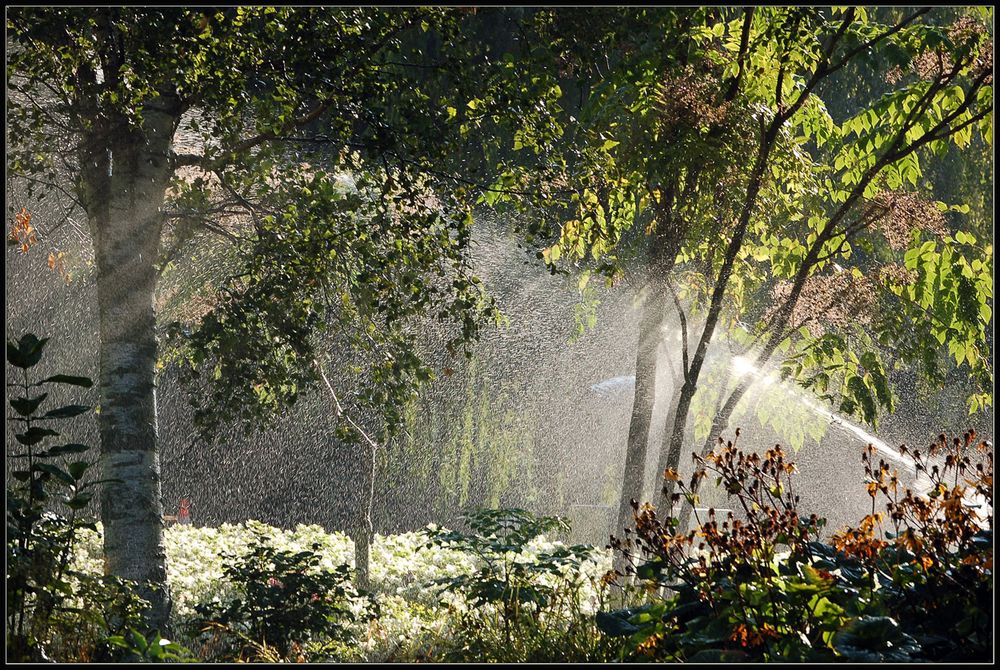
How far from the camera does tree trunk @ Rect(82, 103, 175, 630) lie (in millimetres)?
4082

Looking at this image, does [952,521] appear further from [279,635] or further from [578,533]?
[578,533]

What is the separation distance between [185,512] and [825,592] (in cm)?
874

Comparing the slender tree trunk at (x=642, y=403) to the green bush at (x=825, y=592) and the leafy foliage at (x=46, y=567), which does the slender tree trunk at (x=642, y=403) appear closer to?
the green bush at (x=825, y=592)

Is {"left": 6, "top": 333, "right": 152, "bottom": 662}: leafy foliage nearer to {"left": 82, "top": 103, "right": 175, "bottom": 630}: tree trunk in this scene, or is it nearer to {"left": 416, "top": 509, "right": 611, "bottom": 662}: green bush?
{"left": 82, "top": 103, "right": 175, "bottom": 630}: tree trunk

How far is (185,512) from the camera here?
989cm

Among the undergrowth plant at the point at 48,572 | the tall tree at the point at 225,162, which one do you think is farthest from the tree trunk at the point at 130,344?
the undergrowth plant at the point at 48,572

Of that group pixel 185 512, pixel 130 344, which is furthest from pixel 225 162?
pixel 185 512

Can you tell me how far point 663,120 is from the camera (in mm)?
4824

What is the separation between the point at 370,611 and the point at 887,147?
3.67 m

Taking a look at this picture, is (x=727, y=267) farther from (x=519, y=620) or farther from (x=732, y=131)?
(x=519, y=620)

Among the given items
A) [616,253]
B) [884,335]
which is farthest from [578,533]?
[884,335]

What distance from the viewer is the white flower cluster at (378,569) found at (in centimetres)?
481

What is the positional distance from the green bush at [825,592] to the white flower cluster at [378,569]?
1891mm

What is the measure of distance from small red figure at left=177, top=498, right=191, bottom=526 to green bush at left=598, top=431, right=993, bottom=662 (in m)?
8.10
